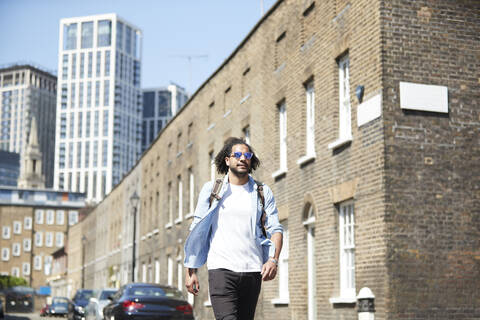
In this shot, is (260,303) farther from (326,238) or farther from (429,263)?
(429,263)

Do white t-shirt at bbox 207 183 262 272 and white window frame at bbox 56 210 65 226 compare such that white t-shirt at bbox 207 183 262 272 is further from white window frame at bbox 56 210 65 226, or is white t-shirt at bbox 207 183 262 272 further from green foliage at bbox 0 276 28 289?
white window frame at bbox 56 210 65 226

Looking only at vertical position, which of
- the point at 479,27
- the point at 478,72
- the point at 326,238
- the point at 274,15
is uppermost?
the point at 274,15

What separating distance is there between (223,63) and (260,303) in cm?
916

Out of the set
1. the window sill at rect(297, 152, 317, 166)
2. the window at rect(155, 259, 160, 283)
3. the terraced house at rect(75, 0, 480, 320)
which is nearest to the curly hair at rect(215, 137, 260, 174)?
the terraced house at rect(75, 0, 480, 320)

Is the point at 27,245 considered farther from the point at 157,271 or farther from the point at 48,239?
the point at 157,271

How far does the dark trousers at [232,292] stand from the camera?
19.8 ft

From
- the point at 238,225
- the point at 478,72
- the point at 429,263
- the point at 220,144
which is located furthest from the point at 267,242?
the point at 220,144

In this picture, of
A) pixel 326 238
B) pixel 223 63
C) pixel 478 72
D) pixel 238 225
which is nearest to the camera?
pixel 238 225

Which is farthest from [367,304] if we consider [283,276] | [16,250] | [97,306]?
[16,250]

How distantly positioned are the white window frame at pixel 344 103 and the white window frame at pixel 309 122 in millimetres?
1681

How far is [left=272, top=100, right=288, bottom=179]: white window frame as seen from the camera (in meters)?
20.1

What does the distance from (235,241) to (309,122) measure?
488 inches

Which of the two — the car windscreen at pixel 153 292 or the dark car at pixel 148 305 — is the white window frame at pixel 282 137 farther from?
the dark car at pixel 148 305

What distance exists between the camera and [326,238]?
16312mm
